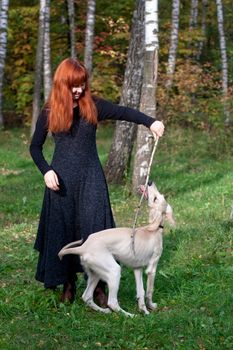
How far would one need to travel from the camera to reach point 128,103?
13039 mm

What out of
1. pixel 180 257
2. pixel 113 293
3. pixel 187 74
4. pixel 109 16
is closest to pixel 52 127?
pixel 113 293

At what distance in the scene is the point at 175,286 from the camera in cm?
679

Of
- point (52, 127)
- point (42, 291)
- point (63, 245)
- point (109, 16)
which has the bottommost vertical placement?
point (42, 291)

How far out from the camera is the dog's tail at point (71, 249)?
18.9ft

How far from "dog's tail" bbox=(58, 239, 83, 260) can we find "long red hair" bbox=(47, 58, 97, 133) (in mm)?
984

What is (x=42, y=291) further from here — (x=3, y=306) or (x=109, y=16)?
(x=109, y=16)

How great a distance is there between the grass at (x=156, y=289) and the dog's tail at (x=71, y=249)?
0.54m

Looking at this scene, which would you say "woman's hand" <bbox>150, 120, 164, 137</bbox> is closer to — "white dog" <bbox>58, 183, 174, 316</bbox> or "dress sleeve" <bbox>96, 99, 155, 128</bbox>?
"dress sleeve" <bbox>96, 99, 155, 128</bbox>

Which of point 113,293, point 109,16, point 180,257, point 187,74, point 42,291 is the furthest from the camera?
point 109,16

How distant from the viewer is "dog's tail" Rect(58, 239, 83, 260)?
18.9ft

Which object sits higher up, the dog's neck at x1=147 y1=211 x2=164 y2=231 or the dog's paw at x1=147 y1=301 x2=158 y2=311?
the dog's neck at x1=147 y1=211 x2=164 y2=231

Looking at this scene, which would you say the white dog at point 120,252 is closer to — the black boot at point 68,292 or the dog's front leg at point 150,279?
the dog's front leg at point 150,279

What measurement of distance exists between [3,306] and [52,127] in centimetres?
165

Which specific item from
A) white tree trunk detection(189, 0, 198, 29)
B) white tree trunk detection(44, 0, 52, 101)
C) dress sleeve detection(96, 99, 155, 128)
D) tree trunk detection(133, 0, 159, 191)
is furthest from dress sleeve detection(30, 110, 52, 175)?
white tree trunk detection(189, 0, 198, 29)
